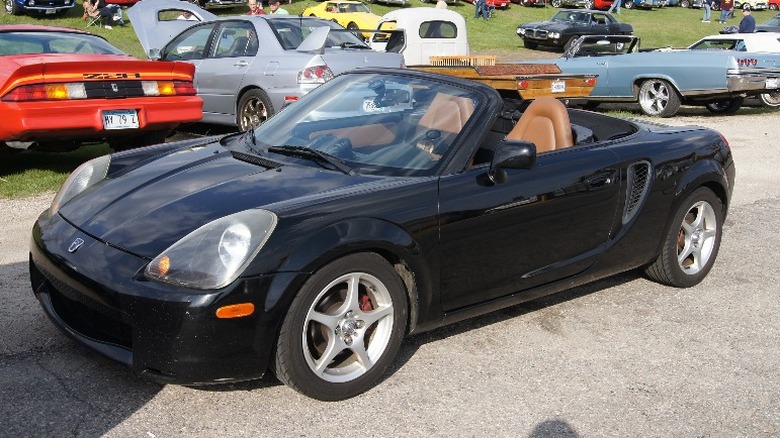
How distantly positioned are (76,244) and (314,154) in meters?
1.22

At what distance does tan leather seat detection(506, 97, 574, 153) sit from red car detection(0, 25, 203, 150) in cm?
399

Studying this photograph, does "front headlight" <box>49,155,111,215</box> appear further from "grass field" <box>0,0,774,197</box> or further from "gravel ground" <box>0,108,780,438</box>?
"grass field" <box>0,0,774,197</box>

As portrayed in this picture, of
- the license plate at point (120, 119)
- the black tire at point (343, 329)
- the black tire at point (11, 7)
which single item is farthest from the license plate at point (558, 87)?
the black tire at point (11, 7)

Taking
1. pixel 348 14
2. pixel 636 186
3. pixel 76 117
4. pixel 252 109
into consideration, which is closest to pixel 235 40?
pixel 252 109

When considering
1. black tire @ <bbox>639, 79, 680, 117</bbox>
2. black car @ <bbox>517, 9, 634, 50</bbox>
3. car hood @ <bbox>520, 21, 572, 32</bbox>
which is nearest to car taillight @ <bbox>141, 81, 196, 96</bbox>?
black tire @ <bbox>639, 79, 680, 117</bbox>

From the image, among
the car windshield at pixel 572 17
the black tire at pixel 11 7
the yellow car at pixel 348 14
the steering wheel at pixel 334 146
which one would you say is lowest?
the car windshield at pixel 572 17

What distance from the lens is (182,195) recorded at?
4.13 m

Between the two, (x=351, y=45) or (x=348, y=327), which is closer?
(x=348, y=327)

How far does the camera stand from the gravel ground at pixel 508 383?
3.61m

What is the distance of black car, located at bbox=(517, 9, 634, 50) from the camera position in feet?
96.5

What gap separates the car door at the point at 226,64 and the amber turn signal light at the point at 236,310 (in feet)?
24.0

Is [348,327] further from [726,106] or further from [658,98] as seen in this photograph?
[726,106]

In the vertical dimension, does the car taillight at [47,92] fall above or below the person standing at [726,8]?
above

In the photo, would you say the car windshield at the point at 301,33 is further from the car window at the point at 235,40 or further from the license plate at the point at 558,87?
the license plate at the point at 558,87
